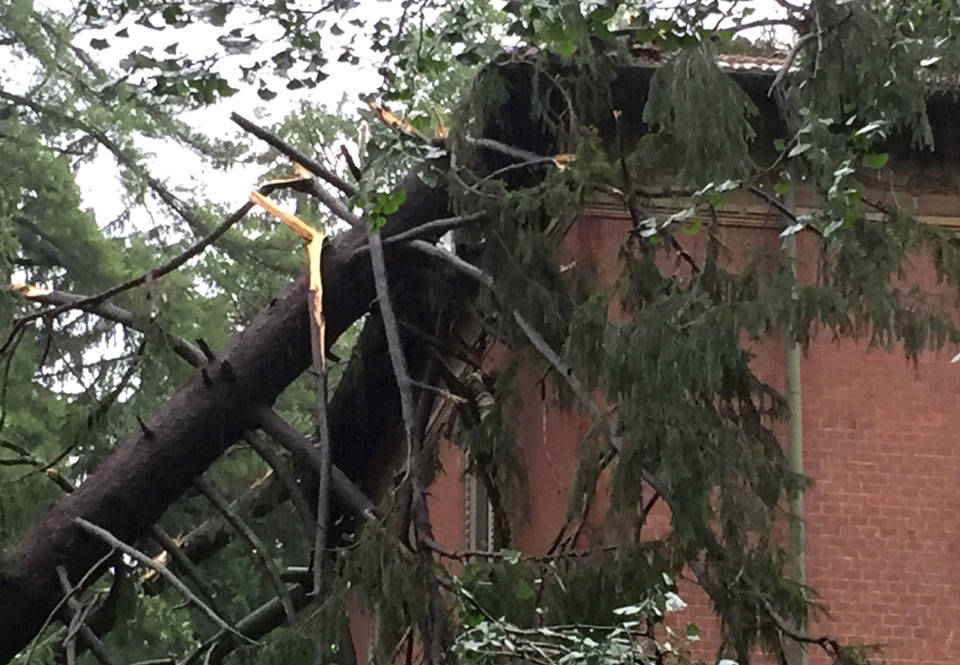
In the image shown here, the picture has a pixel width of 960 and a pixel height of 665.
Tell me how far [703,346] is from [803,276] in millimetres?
3073

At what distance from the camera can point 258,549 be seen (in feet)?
23.5

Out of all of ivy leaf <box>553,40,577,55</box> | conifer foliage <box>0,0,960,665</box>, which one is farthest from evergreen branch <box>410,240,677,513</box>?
ivy leaf <box>553,40,577,55</box>

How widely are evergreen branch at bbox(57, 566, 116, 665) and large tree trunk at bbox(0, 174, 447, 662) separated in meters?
0.14

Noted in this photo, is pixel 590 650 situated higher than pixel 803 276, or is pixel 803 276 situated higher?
pixel 803 276

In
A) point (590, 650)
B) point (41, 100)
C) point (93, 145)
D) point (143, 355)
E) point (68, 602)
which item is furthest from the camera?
point (93, 145)

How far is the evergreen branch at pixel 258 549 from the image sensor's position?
687 centimetres

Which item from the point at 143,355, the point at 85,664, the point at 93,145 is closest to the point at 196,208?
the point at 93,145

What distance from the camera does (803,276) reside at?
8.29 meters

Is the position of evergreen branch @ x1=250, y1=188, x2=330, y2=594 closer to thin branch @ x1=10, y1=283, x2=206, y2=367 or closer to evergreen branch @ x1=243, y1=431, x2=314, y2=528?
evergreen branch @ x1=243, y1=431, x2=314, y2=528

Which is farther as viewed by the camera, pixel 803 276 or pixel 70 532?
pixel 803 276

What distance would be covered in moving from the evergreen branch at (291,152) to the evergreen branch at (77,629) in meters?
2.32

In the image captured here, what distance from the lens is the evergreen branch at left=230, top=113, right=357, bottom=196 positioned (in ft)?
24.3

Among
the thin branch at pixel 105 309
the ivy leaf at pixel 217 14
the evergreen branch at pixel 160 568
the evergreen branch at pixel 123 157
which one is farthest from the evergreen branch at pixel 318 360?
the evergreen branch at pixel 123 157

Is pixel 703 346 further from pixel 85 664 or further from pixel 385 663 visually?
pixel 85 664
